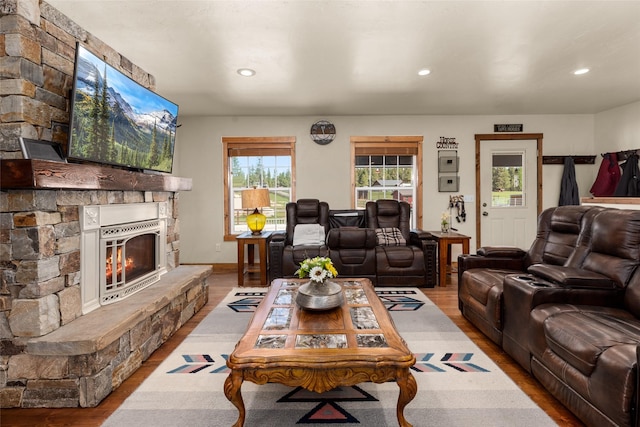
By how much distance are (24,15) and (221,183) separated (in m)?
3.69

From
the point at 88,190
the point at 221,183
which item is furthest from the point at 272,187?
the point at 88,190

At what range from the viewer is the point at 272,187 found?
557 centimetres

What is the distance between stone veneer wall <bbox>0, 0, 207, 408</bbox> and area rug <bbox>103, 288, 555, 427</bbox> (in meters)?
0.37

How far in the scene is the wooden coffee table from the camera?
1.48 m

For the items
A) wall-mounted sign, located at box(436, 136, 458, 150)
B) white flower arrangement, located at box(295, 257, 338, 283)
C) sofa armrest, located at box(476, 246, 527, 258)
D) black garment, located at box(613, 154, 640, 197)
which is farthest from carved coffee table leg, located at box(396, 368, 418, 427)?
black garment, located at box(613, 154, 640, 197)

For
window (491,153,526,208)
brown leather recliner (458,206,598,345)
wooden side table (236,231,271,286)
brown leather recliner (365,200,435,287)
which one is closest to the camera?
brown leather recliner (458,206,598,345)

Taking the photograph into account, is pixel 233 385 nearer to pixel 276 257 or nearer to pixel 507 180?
pixel 276 257

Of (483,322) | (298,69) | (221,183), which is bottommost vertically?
(483,322)

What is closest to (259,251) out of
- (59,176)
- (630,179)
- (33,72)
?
(59,176)

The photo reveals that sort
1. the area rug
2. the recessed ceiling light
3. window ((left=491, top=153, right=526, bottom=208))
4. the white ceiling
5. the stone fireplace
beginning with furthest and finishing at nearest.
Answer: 1. window ((left=491, top=153, right=526, bottom=208))
2. the recessed ceiling light
3. the white ceiling
4. the stone fireplace
5. the area rug

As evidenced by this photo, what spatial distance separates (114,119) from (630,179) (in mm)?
6517

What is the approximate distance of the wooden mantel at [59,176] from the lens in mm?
1738

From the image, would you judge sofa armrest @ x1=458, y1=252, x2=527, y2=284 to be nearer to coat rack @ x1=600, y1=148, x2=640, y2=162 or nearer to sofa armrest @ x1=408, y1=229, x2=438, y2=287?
sofa armrest @ x1=408, y1=229, x2=438, y2=287

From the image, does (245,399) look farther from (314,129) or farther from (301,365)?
(314,129)
